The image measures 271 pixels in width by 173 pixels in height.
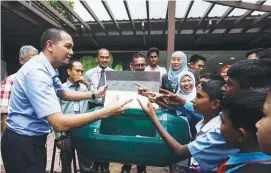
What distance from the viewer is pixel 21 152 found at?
159cm

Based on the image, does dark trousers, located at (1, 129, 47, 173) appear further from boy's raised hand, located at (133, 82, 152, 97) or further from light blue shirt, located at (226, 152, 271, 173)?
light blue shirt, located at (226, 152, 271, 173)

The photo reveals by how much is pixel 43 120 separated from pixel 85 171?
4.54ft

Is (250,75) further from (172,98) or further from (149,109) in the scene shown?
(172,98)

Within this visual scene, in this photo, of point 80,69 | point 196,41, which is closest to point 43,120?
point 80,69

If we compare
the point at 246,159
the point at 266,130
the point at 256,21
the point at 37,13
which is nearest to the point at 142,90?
the point at 246,159

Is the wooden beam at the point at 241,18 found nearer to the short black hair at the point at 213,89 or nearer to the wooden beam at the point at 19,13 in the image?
the short black hair at the point at 213,89

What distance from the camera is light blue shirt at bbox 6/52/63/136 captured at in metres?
1.52

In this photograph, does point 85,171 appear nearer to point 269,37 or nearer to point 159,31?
point 159,31

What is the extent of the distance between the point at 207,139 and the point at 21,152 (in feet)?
3.70

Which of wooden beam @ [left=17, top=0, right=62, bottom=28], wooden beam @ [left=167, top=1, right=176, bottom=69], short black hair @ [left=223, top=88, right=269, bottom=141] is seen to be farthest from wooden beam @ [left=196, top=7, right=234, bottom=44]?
short black hair @ [left=223, top=88, right=269, bottom=141]

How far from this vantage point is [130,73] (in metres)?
1.74

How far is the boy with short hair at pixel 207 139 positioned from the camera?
1.38m

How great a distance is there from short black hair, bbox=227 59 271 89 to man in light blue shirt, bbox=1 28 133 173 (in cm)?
69

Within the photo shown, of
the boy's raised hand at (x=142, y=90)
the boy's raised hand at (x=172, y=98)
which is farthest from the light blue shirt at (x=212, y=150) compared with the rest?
the boy's raised hand at (x=172, y=98)
